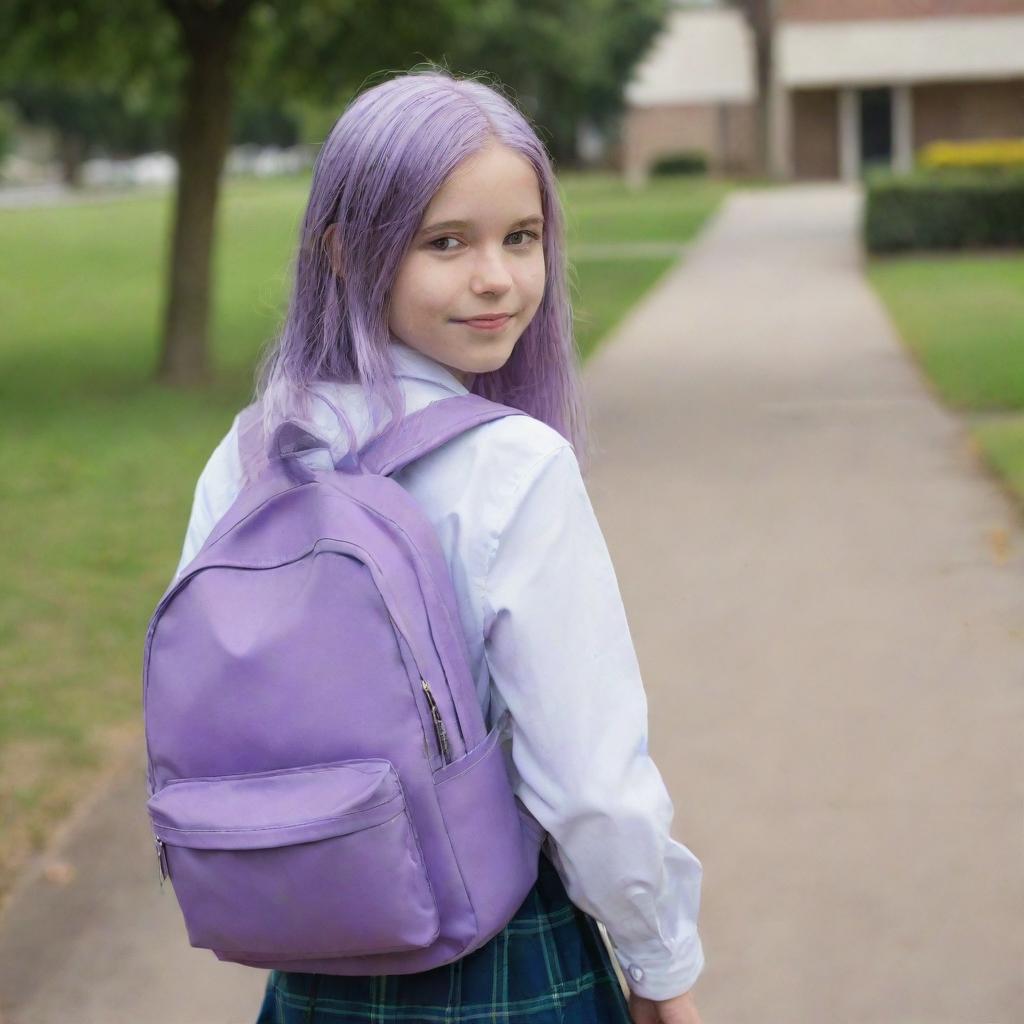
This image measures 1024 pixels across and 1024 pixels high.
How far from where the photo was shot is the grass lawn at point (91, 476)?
15.6 ft

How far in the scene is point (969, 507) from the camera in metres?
7.23

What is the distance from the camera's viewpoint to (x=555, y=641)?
1.61 metres

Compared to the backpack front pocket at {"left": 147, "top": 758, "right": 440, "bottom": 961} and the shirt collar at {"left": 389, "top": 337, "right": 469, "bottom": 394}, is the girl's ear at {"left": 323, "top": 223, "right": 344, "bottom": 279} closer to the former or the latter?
the shirt collar at {"left": 389, "top": 337, "right": 469, "bottom": 394}

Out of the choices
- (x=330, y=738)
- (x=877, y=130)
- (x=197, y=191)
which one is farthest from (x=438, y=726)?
(x=877, y=130)

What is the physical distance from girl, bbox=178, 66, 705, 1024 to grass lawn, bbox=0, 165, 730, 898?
0.29 metres

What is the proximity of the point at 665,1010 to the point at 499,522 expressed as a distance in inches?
23.1

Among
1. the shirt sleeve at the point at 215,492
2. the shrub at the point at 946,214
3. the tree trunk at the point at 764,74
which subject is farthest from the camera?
the tree trunk at the point at 764,74

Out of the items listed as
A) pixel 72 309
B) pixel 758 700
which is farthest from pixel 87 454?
pixel 72 309

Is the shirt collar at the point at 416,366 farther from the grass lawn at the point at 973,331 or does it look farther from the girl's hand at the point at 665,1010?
the grass lawn at the point at 973,331

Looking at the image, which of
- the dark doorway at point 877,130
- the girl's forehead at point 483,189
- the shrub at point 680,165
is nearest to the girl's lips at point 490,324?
the girl's forehead at point 483,189

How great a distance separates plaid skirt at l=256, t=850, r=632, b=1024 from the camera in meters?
1.75

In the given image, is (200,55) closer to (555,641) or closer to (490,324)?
(490,324)

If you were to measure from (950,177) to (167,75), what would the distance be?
11.2 meters

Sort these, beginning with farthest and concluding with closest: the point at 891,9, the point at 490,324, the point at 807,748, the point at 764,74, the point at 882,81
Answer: the point at 891,9, the point at 882,81, the point at 764,74, the point at 807,748, the point at 490,324
